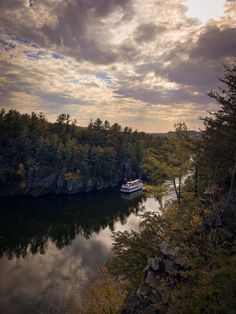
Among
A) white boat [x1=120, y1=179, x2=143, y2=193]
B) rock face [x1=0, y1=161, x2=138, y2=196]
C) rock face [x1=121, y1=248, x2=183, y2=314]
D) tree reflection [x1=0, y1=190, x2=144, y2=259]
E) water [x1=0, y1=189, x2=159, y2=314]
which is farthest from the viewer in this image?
white boat [x1=120, y1=179, x2=143, y2=193]

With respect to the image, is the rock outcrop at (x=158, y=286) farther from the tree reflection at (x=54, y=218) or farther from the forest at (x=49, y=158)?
the forest at (x=49, y=158)

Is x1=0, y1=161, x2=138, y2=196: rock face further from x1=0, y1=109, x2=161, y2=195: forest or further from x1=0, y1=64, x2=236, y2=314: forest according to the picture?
x1=0, y1=64, x2=236, y2=314: forest

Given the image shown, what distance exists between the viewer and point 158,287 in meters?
12.7

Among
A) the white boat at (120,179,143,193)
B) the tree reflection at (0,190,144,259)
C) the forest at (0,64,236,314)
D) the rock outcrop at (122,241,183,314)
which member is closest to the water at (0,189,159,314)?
the tree reflection at (0,190,144,259)

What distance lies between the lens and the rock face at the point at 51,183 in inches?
2658

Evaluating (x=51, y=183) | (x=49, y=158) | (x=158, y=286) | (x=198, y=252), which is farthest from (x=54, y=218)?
(x=198, y=252)

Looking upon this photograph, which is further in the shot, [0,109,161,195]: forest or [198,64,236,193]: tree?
[0,109,161,195]: forest

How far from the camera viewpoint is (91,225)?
47.1 metres

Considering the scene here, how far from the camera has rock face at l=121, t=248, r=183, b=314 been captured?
12.1 m

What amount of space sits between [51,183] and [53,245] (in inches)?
1474

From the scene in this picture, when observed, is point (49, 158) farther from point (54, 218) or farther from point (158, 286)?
point (158, 286)

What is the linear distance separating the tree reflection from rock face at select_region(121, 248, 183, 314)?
1000 inches

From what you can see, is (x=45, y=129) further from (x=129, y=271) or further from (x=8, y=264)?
(x=129, y=271)

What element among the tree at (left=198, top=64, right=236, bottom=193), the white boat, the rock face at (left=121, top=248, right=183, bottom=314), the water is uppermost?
the tree at (left=198, top=64, right=236, bottom=193)
